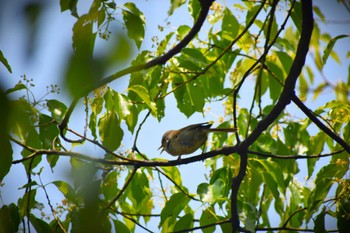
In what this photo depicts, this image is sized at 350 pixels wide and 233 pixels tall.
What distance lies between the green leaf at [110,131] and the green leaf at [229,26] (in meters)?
1.20

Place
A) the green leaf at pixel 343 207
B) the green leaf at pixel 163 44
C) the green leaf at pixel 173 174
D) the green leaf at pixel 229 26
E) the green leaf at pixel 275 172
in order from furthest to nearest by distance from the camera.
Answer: the green leaf at pixel 173 174
the green leaf at pixel 229 26
the green leaf at pixel 163 44
the green leaf at pixel 275 172
the green leaf at pixel 343 207

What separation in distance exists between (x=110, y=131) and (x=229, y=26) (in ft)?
4.58

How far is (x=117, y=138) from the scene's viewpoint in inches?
123

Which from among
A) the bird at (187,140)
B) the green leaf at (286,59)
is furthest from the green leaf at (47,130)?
the green leaf at (286,59)

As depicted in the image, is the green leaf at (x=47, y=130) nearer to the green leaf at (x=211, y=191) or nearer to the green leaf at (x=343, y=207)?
the green leaf at (x=211, y=191)

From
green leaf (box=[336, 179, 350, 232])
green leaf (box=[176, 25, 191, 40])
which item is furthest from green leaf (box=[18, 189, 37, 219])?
green leaf (box=[336, 179, 350, 232])

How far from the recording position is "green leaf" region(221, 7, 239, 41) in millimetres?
3766

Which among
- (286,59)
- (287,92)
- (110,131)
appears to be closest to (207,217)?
(110,131)

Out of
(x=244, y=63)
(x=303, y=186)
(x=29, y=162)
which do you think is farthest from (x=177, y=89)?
(x=303, y=186)

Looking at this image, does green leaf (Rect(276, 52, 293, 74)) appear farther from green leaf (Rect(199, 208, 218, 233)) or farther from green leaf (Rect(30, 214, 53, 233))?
green leaf (Rect(30, 214, 53, 233))

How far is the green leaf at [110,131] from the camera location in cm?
312

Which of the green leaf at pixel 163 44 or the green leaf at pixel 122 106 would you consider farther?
the green leaf at pixel 163 44

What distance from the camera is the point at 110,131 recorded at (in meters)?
3.15

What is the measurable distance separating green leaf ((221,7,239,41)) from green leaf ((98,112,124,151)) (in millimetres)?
1198
